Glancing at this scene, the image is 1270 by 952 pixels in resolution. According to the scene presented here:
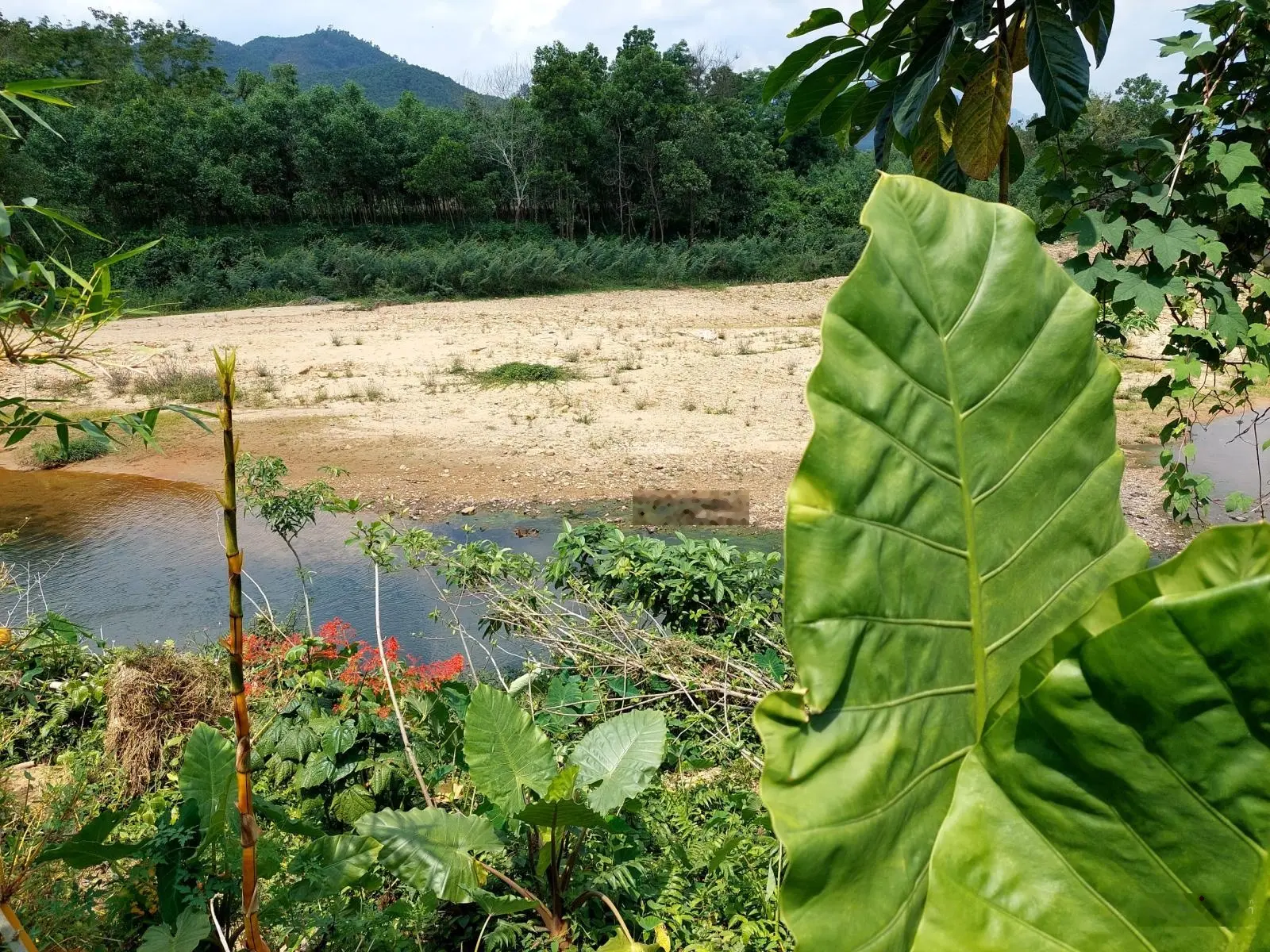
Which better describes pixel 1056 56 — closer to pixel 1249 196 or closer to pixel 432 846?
pixel 1249 196

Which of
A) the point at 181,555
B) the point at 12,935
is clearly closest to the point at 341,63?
the point at 181,555

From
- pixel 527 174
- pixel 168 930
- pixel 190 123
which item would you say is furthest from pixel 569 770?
pixel 190 123

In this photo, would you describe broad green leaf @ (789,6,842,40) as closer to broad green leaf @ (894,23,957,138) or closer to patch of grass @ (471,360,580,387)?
broad green leaf @ (894,23,957,138)

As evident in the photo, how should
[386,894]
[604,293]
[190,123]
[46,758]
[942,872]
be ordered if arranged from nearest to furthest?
[942,872], [386,894], [46,758], [604,293], [190,123]

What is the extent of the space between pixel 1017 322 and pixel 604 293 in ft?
61.0

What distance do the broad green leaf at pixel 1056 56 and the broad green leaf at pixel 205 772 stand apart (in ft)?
6.64

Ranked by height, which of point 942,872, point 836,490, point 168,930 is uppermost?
point 836,490

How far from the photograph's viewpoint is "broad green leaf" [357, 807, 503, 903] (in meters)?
1.70

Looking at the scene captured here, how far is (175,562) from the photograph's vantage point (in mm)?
6000

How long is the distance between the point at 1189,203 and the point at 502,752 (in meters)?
1.91

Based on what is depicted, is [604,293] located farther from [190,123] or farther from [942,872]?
[942,872]

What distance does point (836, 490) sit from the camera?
498mm

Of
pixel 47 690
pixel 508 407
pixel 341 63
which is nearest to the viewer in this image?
pixel 47 690

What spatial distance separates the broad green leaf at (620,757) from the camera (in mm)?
1934
